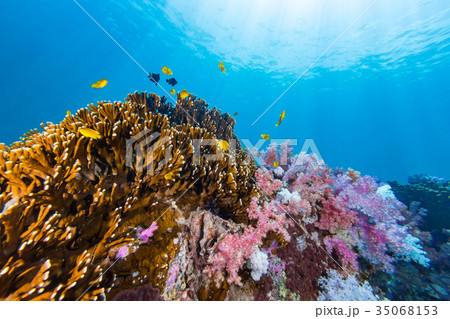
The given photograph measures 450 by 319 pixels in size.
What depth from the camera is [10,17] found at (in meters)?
59.9

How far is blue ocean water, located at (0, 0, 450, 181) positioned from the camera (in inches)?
1426

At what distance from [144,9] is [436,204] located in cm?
6154

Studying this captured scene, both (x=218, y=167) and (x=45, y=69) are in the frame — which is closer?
(x=218, y=167)

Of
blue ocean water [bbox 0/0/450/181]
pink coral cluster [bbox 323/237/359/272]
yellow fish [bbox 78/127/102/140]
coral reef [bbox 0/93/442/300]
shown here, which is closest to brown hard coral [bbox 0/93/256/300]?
coral reef [bbox 0/93/442/300]

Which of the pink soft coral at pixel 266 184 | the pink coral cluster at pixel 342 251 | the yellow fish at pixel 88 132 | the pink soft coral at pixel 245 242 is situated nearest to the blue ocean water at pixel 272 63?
the pink soft coral at pixel 266 184

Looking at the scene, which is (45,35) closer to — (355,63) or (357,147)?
(355,63)

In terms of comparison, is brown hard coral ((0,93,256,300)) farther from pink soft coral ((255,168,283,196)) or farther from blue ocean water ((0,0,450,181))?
blue ocean water ((0,0,450,181))

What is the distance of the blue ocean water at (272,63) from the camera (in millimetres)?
36219

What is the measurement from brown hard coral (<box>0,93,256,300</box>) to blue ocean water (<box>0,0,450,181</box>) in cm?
2502

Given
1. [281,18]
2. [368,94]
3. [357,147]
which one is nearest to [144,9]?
[281,18]

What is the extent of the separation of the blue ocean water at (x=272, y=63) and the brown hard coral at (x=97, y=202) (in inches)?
985

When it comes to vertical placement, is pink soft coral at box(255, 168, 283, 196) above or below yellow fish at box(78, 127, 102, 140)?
above

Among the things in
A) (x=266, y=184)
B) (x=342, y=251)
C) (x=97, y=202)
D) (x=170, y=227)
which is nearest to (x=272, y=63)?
(x=266, y=184)

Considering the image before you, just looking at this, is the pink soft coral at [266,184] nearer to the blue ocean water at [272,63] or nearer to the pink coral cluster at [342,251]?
the pink coral cluster at [342,251]
